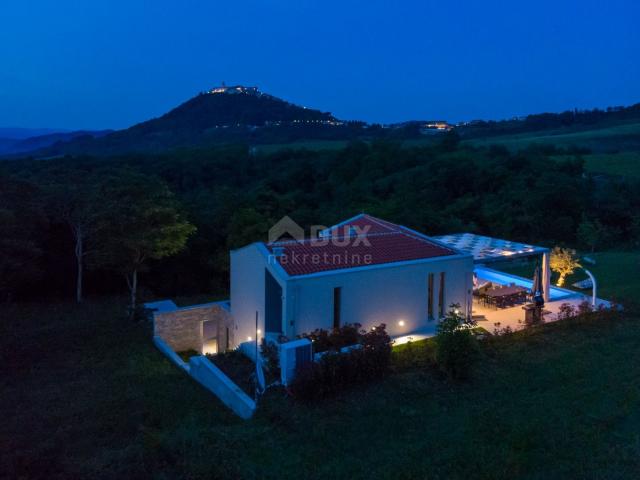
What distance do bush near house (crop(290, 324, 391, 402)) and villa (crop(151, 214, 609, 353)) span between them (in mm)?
2380

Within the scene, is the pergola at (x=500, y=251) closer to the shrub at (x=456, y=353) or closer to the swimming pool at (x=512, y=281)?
the swimming pool at (x=512, y=281)

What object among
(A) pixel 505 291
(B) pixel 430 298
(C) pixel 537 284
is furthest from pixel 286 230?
(C) pixel 537 284

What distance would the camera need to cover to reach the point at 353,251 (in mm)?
17203

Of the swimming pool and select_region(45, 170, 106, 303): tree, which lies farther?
select_region(45, 170, 106, 303): tree

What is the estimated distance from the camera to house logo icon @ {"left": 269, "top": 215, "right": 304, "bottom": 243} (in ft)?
91.9

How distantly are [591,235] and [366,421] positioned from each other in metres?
28.7

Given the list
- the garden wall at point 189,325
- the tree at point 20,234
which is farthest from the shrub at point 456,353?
the tree at point 20,234

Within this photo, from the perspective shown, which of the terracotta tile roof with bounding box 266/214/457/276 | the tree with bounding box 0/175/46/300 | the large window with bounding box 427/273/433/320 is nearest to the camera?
the terracotta tile roof with bounding box 266/214/457/276

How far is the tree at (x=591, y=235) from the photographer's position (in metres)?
33.5

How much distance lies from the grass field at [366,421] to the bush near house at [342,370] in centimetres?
36

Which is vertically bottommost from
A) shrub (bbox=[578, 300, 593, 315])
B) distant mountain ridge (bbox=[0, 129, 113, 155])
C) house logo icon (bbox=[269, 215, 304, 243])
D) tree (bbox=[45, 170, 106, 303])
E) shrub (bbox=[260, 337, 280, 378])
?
shrub (bbox=[260, 337, 280, 378])

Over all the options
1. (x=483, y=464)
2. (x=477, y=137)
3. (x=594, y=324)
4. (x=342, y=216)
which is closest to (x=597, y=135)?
(x=477, y=137)

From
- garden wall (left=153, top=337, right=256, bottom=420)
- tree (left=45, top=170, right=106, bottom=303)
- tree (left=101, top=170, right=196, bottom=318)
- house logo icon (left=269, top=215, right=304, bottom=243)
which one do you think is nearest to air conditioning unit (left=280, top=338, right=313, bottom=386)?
garden wall (left=153, top=337, right=256, bottom=420)

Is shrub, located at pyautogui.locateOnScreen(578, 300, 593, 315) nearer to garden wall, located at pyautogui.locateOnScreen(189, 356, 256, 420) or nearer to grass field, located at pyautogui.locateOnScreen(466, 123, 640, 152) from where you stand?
garden wall, located at pyautogui.locateOnScreen(189, 356, 256, 420)
